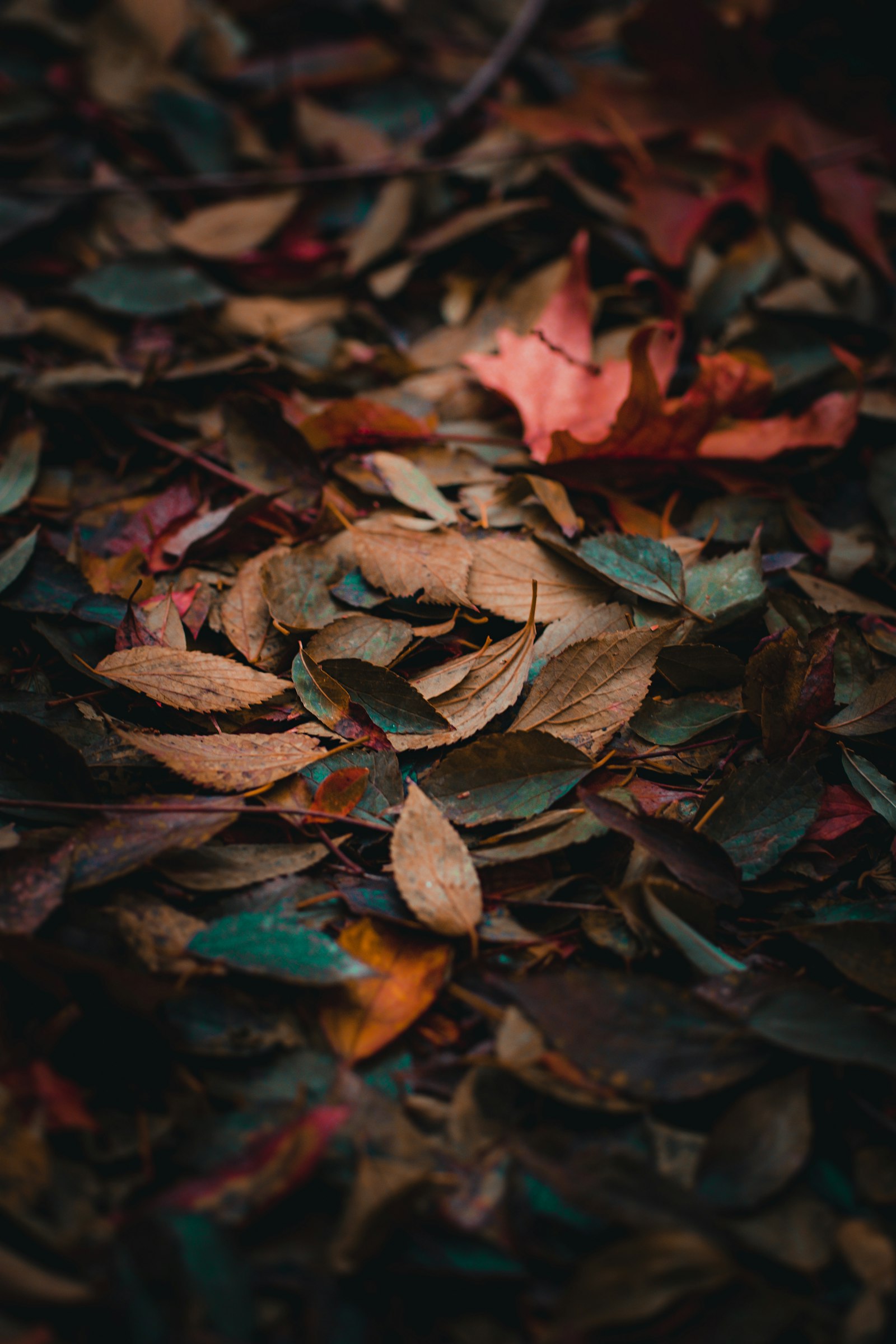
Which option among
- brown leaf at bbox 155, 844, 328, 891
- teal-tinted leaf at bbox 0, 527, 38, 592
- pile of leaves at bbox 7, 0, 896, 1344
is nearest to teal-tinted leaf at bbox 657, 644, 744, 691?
pile of leaves at bbox 7, 0, 896, 1344

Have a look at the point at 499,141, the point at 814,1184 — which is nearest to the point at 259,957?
the point at 814,1184

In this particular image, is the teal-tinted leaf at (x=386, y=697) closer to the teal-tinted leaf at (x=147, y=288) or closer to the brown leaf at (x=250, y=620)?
the brown leaf at (x=250, y=620)

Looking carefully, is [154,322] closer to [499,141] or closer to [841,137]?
[499,141]

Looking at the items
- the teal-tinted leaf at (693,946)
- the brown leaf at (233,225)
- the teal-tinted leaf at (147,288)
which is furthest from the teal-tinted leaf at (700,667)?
the brown leaf at (233,225)

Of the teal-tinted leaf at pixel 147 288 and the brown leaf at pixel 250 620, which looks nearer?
the brown leaf at pixel 250 620

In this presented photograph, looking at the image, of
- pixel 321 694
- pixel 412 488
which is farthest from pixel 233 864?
pixel 412 488

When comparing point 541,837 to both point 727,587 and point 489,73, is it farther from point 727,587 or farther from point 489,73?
point 489,73
